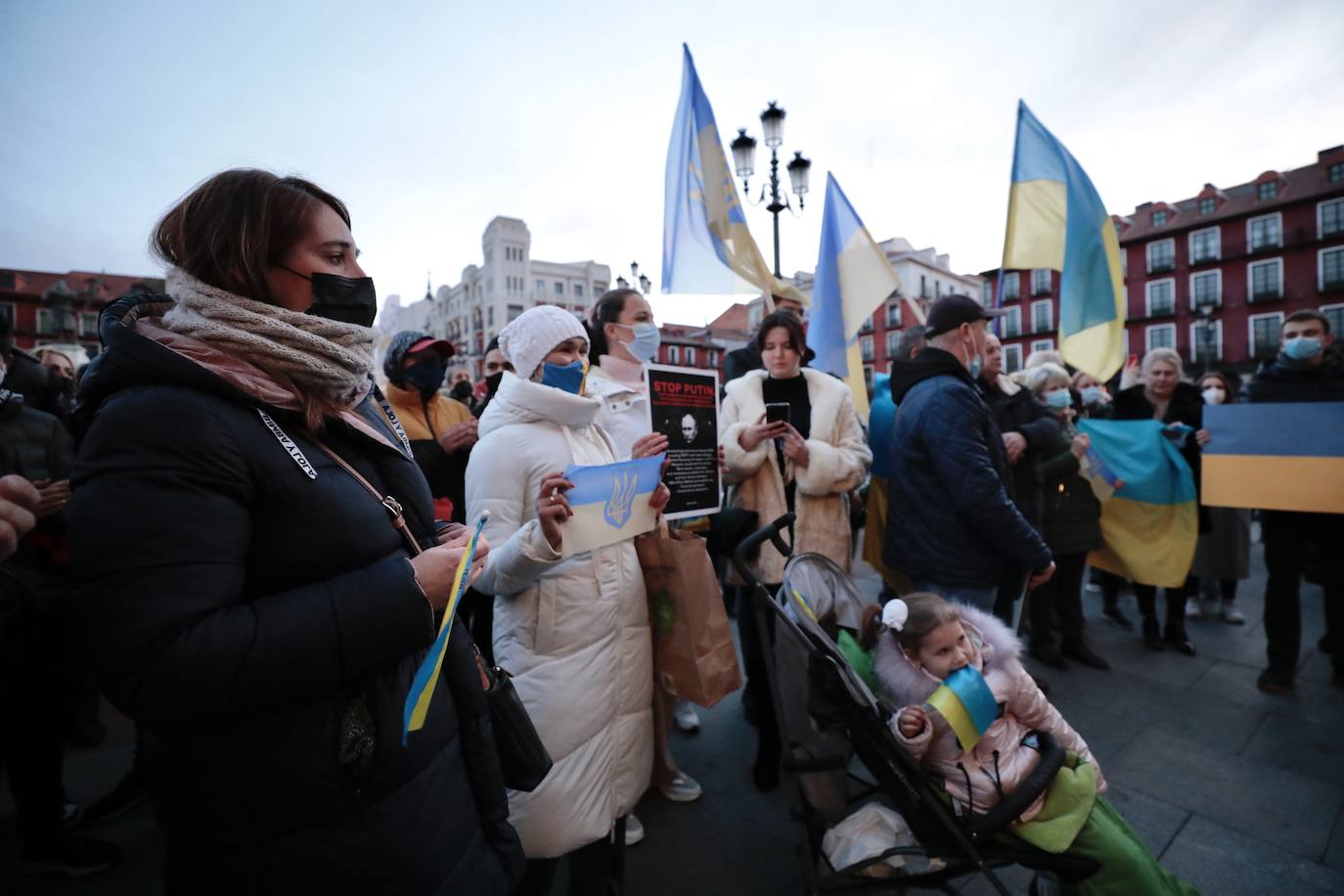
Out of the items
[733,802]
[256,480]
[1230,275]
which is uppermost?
[1230,275]

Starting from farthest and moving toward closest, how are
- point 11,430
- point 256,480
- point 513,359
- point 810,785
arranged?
point 11,430, point 513,359, point 810,785, point 256,480

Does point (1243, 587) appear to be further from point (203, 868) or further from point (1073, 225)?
point (203, 868)

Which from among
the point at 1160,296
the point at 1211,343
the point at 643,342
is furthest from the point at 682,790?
the point at 1160,296

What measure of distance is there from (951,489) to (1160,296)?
5051 centimetres

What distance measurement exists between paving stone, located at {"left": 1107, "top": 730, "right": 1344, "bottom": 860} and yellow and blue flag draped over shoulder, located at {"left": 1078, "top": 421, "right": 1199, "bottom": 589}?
1687 mm

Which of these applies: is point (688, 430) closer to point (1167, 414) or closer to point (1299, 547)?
point (1299, 547)

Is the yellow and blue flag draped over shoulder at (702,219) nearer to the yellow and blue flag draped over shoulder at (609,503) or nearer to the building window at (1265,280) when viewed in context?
the yellow and blue flag draped over shoulder at (609,503)

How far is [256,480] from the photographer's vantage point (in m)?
0.99

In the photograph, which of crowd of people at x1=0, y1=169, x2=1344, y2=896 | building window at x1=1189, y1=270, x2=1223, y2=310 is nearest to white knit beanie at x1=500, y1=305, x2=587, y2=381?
crowd of people at x1=0, y1=169, x2=1344, y2=896

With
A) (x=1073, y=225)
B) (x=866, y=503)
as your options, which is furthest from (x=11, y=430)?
(x=1073, y=225)

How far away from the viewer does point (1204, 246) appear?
38.7m

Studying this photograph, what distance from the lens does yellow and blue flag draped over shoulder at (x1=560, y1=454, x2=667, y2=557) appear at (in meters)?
1.86

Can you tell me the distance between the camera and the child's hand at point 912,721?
75.9 inches

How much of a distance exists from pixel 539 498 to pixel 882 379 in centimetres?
375
